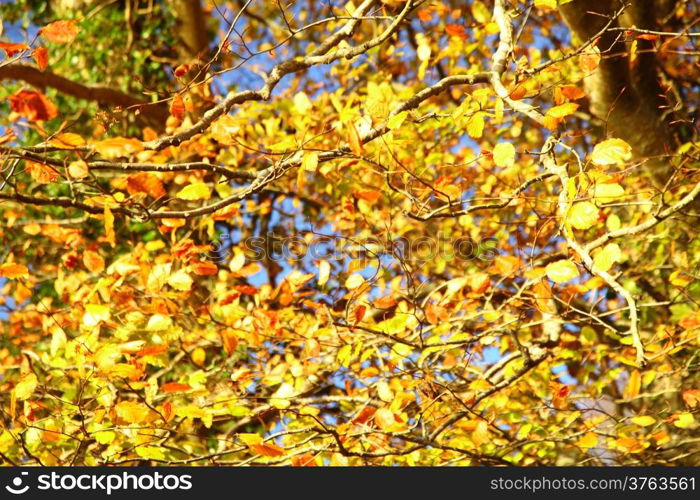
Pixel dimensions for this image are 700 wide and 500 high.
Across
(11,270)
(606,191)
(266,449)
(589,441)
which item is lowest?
(589,441)

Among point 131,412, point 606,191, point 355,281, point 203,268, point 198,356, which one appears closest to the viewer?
point 606,191

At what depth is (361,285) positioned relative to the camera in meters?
3.43

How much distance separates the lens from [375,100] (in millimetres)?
3119

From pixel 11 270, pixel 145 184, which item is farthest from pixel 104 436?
pixel 145 184

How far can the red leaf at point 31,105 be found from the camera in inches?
84.4

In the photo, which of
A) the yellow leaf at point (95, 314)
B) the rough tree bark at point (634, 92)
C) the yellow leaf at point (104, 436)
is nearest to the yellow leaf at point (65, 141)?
the yellow leaf at point (95, 314)

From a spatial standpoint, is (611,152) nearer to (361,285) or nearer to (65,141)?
(361,285)

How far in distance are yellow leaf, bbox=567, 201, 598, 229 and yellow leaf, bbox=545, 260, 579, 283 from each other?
359 millimetres

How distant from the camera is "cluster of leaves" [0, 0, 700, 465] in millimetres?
2715

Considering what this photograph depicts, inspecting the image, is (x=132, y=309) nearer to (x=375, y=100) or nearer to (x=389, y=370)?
(x=389, y=370)

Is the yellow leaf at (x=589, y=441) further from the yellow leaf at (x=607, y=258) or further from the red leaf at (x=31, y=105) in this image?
the red leaf at (x=31, y=105)

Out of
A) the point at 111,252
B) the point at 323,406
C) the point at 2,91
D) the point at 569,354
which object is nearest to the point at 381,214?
the point at 323,406

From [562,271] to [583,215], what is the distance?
439 millimetres
